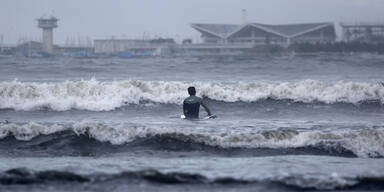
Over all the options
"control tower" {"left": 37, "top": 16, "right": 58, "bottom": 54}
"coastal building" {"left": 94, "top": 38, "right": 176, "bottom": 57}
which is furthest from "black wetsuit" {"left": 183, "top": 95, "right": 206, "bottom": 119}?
"control tower" {"left": 37, "top": 16, "right": 58, "bottom": 54}

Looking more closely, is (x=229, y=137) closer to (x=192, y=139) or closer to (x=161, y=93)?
(x=192, y=139)

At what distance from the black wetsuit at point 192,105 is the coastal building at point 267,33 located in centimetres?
6309

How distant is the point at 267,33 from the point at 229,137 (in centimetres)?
7108

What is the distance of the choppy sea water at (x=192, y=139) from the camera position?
5.53m

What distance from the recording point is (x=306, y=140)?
8234 mm

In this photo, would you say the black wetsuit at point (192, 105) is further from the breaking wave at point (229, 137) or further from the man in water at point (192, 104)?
the breaking wave at point (229, 137)

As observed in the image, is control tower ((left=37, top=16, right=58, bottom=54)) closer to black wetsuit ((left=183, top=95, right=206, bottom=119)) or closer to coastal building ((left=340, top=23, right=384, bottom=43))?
coastal building ((left=340, top=23, right=384, bottom=43))

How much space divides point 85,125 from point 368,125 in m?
5.80

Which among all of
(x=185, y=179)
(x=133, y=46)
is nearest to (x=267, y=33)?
(x=133, y=46)

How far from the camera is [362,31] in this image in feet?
235

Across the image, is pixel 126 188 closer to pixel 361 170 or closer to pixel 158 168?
pixel 158 168

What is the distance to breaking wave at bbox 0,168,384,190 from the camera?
534cm

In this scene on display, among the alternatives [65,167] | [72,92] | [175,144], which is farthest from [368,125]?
[72,92]

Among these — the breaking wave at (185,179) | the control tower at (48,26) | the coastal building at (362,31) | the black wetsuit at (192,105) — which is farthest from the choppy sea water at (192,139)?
the control tower at (48,26)
